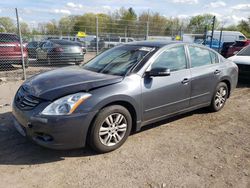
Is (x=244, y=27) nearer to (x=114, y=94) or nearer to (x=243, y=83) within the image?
(x=243, y=83)

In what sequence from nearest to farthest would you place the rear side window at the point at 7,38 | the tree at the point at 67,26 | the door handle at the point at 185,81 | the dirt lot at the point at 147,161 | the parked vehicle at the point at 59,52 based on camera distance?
1. the dirt lot at the point at 147,161
2. the door handle at the point at 185,81
3. the rear side window at the point at 7,38
4. the parked vehicle at the point at 59,52
5. the tree at the point at 67,26

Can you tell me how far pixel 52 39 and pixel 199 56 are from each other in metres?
9.13

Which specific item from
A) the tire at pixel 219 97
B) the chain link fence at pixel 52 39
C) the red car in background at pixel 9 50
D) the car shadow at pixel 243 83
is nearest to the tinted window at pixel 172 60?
the tire at pixel 219 97

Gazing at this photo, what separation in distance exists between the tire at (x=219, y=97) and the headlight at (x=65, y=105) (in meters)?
3.18

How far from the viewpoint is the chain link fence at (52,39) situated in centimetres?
951

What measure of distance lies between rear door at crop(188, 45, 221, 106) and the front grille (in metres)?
2.77

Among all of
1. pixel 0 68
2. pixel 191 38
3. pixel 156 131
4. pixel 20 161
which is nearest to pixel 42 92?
pixel 20 161

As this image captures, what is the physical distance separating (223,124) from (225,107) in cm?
120

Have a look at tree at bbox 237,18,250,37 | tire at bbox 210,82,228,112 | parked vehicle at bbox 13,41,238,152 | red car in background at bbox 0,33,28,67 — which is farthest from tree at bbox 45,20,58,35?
tree at bbox 237,18,250,37

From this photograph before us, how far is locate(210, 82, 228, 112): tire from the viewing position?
539cm

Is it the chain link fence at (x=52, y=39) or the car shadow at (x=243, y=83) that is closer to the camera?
the car shadow at (x=243, y=83)

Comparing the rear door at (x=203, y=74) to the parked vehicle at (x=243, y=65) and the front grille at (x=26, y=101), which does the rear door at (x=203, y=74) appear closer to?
the front grille at (x=26, y=101)

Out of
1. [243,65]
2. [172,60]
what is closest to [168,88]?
[172,60]

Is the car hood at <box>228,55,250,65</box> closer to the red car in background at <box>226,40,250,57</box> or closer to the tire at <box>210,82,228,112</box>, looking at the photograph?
the tire at <box>210,82,228,112</box>
